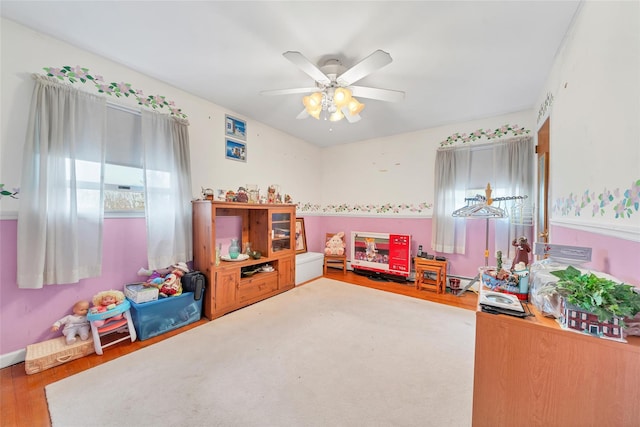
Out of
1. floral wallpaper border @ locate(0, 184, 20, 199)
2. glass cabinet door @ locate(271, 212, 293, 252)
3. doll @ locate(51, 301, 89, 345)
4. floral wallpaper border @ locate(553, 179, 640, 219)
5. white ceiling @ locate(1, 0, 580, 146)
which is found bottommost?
doll @ locate(51, 301, 89, 345)

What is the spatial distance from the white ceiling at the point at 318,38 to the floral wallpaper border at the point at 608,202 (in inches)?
48.3

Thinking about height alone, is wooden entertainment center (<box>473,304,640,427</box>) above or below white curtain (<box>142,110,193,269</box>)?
below

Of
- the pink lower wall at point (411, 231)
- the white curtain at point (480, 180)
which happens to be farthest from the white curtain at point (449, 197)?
the pink lower wall at point (411, 231)

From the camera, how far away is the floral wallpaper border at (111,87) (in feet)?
6.22

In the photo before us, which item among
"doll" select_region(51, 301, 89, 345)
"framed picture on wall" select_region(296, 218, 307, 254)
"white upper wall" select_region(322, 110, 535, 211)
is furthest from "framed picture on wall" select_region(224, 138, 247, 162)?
"doll" select_region(51, 301, 89, 345)

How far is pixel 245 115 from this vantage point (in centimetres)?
329

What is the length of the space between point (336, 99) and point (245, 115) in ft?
6.02

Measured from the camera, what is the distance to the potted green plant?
0.64 m

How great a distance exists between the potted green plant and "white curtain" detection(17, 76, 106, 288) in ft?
9.74

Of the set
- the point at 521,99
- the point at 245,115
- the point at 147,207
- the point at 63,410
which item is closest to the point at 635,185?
the point at 521,99

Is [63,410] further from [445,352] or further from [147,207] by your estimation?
[445,352]

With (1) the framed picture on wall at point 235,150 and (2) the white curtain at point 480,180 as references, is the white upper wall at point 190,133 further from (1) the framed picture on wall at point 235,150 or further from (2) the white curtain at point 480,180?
(2) the white curtain at point 480,180

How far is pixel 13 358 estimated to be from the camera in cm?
172

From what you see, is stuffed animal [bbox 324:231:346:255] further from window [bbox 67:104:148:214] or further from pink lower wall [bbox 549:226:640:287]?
pink lower wall [bbox 549:226:640:287]
